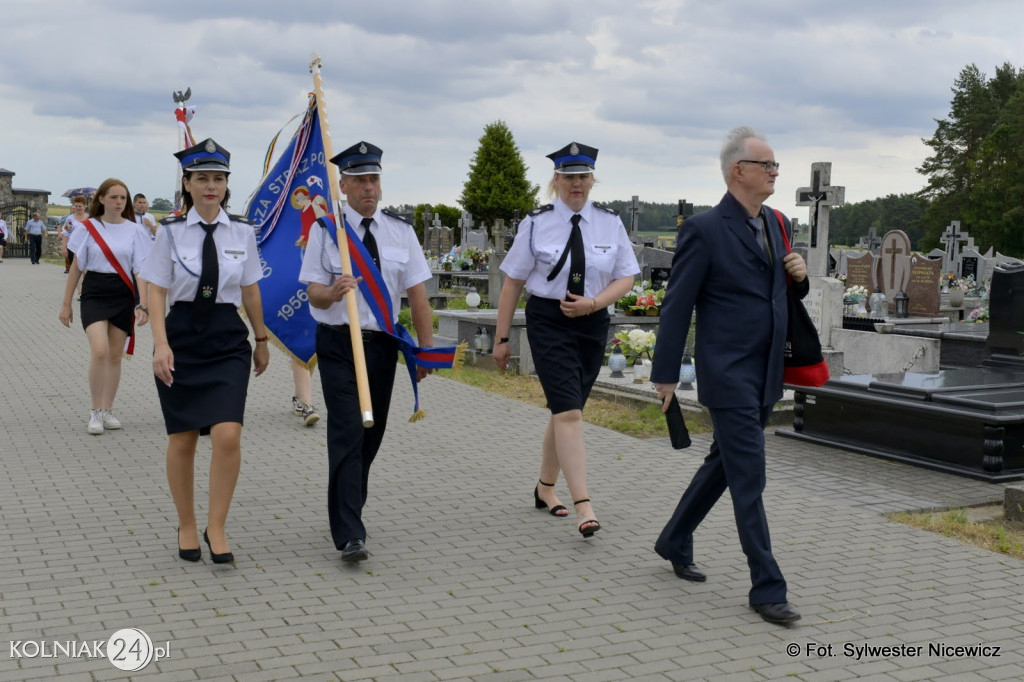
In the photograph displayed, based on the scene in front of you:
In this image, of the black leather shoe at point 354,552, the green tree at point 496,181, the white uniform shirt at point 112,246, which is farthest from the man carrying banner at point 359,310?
the green tree at point 496,181

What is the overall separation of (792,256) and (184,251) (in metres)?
2.81

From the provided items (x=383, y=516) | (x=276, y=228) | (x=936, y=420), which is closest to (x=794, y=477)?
(x=936, y=420)

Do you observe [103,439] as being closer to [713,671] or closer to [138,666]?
[138,666]

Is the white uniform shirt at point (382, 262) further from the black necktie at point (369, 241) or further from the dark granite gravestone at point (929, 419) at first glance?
the dark granite gravestone at point (929, 419)

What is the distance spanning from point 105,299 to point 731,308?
5718 millimetres

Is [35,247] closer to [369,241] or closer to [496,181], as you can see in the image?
[496,181]

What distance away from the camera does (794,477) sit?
744 cm

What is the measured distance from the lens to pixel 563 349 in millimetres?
5848

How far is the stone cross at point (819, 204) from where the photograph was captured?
1232 cm

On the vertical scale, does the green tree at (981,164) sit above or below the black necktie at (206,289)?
above

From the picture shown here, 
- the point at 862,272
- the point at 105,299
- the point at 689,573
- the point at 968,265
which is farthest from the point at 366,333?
the point at 968,265

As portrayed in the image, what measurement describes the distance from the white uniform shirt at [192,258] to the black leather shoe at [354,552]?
130cm

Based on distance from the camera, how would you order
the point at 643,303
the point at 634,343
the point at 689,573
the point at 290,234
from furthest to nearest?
1. the point at 643,303
2. the point at 634,343
3. the point at 290,234
4. the point at 689,573

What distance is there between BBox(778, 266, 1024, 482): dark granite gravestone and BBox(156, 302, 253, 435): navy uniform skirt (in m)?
4.80
